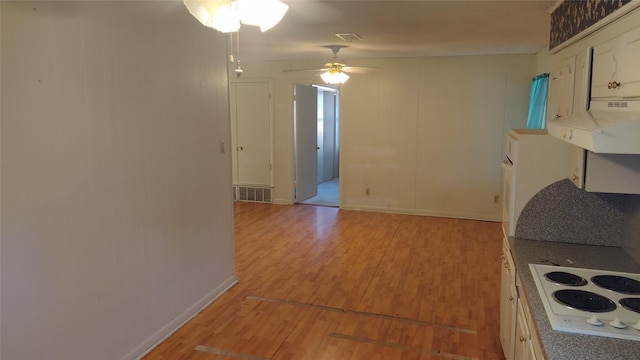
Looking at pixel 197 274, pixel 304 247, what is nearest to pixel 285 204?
pixel 304 247

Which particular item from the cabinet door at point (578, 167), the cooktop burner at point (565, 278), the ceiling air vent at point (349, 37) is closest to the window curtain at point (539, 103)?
the ceiling air vent at point (349, 37)

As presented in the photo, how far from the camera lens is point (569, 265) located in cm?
226

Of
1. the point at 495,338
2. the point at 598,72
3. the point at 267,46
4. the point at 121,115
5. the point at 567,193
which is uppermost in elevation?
the point at 267,46

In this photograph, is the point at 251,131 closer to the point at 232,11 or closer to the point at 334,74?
the point at 334,74

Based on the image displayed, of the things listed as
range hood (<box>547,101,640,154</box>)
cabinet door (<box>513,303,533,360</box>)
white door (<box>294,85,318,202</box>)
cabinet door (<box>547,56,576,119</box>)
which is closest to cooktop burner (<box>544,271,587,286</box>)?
cabinet door (<box>513,303,533,360</box>)

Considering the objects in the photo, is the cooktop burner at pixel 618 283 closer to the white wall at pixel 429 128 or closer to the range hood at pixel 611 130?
the range hood at pixel 611 130

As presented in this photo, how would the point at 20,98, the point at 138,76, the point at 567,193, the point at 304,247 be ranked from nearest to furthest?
the point at 20,98
the point at 567,193
the point at 138,76
the point at 304,247

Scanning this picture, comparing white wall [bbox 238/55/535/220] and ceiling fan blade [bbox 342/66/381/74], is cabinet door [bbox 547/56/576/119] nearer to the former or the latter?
white wall [bbox 238/55/535/220]

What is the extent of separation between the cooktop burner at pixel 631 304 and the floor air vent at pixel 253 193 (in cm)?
629

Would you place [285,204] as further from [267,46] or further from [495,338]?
[495,338]

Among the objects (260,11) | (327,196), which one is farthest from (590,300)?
(327,196)

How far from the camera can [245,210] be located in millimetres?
7176

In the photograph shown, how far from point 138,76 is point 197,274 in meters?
1.57

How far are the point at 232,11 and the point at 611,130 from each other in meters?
1.46
